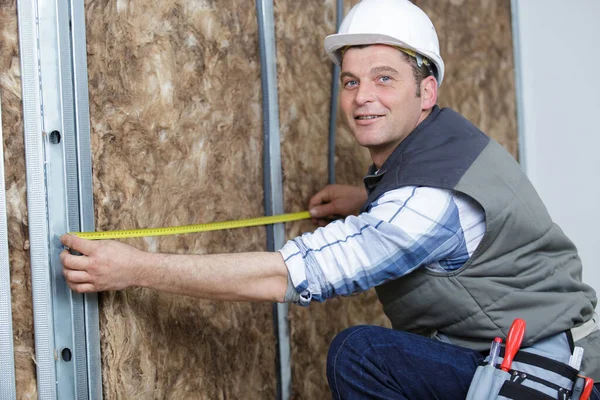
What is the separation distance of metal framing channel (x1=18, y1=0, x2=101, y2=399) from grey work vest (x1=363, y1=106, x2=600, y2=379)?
73 cm

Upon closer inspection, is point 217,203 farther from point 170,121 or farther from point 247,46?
point 247,46

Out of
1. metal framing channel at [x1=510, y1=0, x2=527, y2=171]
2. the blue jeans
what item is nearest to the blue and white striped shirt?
the blue jeans

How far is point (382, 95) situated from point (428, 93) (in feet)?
0.51

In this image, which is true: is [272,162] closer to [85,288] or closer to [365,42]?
[365,42]

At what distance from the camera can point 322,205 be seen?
2.34 metres

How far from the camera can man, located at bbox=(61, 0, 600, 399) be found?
1.65m

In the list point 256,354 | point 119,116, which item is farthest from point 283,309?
point 119,116

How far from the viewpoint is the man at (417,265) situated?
1652 mm

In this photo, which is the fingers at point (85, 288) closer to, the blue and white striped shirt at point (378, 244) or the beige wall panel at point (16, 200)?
the beige wall panel at point (16, 200)

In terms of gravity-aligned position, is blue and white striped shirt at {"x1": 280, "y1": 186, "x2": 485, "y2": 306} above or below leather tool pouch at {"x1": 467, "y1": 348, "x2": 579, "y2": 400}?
above

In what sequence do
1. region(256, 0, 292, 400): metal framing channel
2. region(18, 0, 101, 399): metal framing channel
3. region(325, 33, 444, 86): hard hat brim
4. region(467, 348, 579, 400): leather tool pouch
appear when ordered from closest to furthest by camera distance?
region(467, 348, 579, 400): leather tool pouch, region(18, 0, 101, 399): metal framing channel, region(325, 33, 444, 86): hard hat brim, region(256, 0, 292, 400): metal framing channel

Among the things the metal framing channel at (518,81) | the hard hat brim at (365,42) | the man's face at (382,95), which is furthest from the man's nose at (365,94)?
the metal framing channel at (518,81)

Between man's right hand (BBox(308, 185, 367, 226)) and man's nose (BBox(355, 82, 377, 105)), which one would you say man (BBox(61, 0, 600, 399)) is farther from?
man's right hand (BBox(308, 185, 367, 226))

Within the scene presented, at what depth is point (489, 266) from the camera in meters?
1.73
